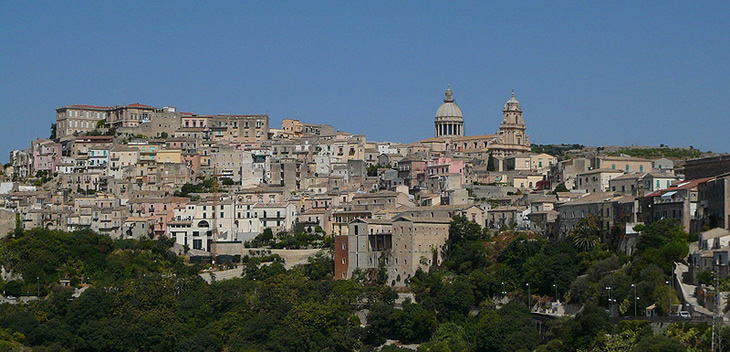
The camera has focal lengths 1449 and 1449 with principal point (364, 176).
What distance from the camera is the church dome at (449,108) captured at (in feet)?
405

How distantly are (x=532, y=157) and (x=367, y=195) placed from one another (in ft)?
65.7

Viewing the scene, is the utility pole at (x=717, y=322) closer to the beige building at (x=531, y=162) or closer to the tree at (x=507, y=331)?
the tree at (x=507, y=331)

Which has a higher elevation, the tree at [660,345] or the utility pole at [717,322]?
the utility pole at [717,322]

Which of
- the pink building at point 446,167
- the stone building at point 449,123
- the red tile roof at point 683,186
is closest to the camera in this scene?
the red tile roof at point 683,186

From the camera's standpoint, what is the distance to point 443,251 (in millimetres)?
73688

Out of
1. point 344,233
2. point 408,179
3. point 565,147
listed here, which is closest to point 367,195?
point 344,233

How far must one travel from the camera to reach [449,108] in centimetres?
12419

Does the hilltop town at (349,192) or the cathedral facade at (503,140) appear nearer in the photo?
the hilltop town at (349,192)

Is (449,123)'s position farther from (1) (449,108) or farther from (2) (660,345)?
(2) (660,345)

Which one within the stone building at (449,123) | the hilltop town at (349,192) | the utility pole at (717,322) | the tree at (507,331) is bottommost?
the tree at (507,331)

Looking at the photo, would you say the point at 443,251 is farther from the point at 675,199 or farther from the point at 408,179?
the point at 408,179

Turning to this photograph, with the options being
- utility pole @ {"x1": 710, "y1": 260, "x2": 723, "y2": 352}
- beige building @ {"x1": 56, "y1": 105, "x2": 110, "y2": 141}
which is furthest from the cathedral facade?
utility pole @ {"x1": 710, "y1": 260, "x2": 723, "y2": 352}

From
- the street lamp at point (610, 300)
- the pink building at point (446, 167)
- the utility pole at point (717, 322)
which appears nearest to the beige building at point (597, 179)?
the pink building at point (446, 167)

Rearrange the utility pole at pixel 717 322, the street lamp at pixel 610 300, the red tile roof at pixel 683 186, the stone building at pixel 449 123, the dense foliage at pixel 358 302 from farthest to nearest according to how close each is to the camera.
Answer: the stone building at pixel 449 123 → the red tile roof at pixel 683 186 → the dense foliage at pixel 358 302 → the street lamp at pixel 610 300 → the utility pole at pixel 717 322
